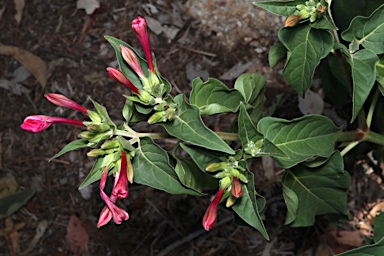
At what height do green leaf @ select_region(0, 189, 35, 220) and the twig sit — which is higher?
the twig

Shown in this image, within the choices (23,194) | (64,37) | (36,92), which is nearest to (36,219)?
(23,194)

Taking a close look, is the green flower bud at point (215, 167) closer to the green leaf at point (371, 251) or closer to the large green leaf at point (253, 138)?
the large green leaf at point (253, 138)

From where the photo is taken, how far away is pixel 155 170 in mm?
1507

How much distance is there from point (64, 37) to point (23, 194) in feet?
2.98

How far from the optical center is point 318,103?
274 cm

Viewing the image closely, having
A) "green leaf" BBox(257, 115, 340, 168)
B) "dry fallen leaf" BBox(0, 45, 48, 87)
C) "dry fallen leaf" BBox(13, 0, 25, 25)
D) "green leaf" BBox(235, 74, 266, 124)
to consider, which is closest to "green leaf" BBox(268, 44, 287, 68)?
"green leaf" BBox(235, 74, 266, 124)

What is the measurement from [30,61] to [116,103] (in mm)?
591

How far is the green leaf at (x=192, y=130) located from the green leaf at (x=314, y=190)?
0.59m

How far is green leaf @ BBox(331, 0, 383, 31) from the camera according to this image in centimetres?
199

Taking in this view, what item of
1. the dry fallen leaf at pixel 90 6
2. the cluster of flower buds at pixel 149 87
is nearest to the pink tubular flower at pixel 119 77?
the cluster of flower buds at pixel 149 87

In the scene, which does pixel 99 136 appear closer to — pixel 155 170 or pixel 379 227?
pixel 155 170

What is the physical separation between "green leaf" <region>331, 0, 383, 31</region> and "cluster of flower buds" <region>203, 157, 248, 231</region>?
819mm

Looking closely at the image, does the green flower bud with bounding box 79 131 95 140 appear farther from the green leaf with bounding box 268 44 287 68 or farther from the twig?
the twig

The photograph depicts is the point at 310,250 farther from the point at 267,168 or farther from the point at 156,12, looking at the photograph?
the point at 156,12
